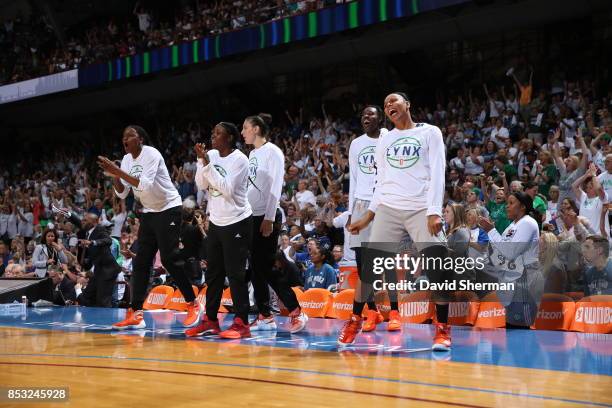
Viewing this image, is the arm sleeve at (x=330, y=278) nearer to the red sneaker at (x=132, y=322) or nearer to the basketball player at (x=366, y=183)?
the basketball player at (x=366, y=183)

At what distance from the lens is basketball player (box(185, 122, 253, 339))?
620 centimetres

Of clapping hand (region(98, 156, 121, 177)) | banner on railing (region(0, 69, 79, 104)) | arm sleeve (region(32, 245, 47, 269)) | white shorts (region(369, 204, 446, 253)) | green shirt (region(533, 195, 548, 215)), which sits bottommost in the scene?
arm sleeve (region(32, 245, 47, 269))

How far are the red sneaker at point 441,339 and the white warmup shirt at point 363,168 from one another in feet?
5.13

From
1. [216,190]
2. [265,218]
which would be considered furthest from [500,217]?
[216,190]

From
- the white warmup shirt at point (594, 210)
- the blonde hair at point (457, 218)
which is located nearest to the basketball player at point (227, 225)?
the blonde hair at point (457, 218)

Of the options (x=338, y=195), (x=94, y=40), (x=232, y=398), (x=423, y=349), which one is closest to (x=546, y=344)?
(x=423, y=349)

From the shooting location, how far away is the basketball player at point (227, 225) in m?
6.20

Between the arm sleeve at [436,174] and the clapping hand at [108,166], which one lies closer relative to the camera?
the arm sleeve at [436,174]

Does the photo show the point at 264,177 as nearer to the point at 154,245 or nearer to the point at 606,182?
the point at 154,245

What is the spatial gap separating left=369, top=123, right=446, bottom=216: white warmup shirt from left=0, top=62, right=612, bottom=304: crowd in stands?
7.31ft

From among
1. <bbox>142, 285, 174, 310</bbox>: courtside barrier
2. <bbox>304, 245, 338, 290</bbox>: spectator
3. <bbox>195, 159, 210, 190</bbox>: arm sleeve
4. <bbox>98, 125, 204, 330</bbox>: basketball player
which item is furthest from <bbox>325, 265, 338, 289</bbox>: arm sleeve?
<bbox>195, 159, 210, 190</bbox>: arm sleeve

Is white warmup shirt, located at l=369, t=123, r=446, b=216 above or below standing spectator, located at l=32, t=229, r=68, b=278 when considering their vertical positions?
above

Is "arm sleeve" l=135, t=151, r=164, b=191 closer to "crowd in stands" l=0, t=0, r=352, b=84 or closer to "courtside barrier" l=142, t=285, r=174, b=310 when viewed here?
"courtside barrier" l=142, t=285, r=174, b=310

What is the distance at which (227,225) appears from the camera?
623 centimetres
